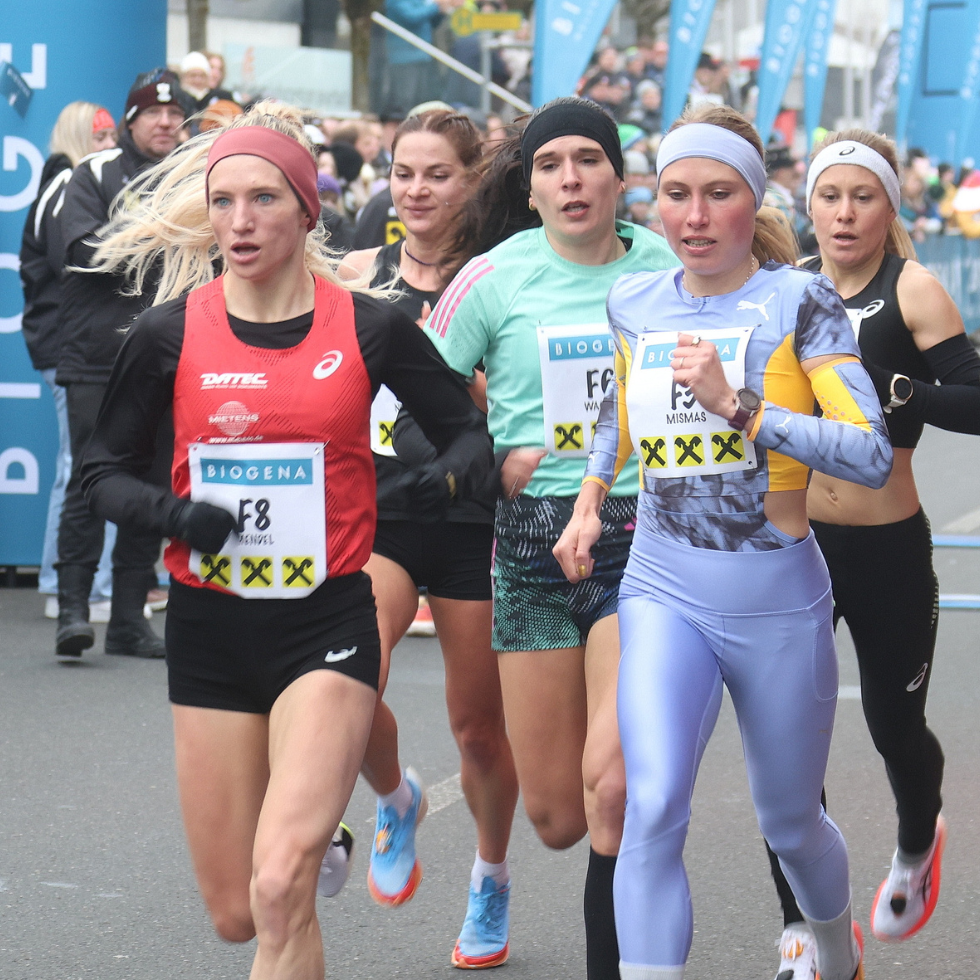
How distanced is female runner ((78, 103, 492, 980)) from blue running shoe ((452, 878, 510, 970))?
0.97 m

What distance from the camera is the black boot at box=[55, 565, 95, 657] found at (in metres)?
7.77

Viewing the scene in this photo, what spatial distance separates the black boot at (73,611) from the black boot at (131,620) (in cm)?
15

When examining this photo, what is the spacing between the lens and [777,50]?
21.2 m

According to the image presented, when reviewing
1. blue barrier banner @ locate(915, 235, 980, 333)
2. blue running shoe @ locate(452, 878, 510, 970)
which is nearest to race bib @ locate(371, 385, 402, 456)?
blue running shoe @ locate(452, 878, 510, 970)

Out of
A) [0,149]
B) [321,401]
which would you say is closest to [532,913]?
[321,401]

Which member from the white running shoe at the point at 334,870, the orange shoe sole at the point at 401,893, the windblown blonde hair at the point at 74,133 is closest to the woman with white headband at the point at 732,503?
the white running shoe at the point at 334,870

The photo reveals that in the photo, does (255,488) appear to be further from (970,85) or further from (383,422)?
(970,85)

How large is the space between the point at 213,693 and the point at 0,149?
6.39 metres

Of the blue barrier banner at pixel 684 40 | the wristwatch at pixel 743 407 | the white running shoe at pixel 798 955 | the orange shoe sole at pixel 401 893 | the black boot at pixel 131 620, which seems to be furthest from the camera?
the blue barrier banner at pixel 684 40

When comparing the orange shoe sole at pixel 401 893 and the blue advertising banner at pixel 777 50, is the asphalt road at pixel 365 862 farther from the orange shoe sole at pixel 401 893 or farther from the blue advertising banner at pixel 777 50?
the blue advertising banner at pixel 777 50

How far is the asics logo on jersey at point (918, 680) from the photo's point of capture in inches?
172

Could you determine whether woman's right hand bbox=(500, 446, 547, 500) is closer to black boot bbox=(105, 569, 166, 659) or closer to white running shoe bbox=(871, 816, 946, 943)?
white running shoe bbox=(871, 816, 946, 943)

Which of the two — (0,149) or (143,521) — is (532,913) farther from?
(0,149)

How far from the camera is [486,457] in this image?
3.68 m
